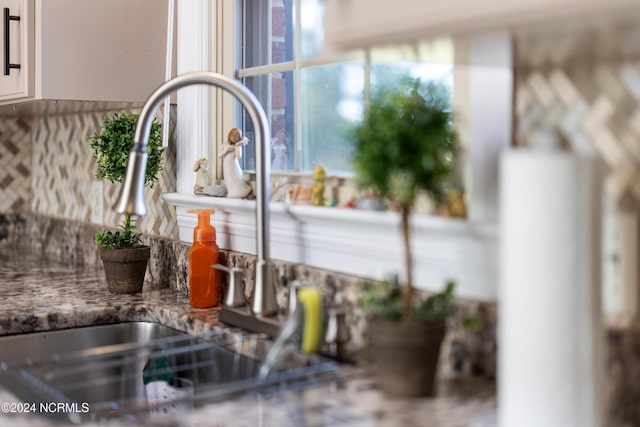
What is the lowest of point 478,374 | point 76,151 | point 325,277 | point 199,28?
point 478,374

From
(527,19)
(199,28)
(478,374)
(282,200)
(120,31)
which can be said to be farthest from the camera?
(120,31)

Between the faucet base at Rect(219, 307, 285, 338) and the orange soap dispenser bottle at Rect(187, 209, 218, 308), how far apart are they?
151 millimetres

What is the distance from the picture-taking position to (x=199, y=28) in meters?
2.04

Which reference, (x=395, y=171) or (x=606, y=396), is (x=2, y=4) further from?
(x=606, y=396)

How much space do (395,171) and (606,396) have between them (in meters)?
0.41

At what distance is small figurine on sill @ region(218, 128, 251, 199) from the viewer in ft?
6.22

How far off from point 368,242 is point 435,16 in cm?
57

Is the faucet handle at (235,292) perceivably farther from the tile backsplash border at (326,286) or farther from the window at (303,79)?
the window at (303,79)

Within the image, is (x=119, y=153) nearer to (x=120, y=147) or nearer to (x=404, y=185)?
(x=120, y=147)

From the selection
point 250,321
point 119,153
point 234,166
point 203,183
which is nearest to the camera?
point 250,321

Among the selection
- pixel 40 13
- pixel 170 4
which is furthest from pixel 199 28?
pixel 40 13

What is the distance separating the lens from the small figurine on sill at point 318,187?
164 centimetres

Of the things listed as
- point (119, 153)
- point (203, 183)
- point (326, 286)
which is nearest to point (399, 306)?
point (326, 286)

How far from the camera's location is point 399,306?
1194mm
